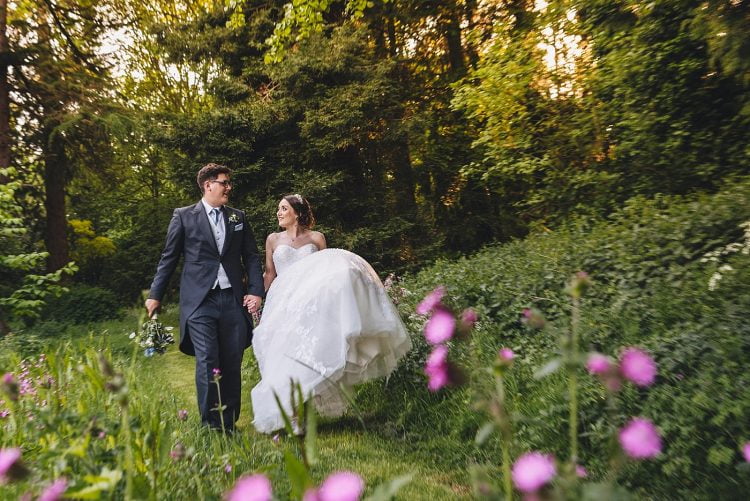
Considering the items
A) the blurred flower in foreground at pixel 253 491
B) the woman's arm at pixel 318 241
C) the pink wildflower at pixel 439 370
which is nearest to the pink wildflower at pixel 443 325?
the pink wildflower at pixel 439 370

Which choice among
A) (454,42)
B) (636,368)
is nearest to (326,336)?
(636,368)

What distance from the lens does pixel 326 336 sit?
13.7 feet

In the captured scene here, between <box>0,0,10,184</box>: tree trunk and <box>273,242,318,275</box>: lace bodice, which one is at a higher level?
<box>0,0,10,184</box>: tree trunk

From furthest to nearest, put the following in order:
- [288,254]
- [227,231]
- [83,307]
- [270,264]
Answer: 1. [83,307]
2. [270,264]
3. [288,254]
4. [227,231]

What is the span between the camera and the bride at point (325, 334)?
Result: 4.10 metres

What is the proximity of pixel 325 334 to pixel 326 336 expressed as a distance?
0.06 feet

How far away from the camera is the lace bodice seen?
5297 mm

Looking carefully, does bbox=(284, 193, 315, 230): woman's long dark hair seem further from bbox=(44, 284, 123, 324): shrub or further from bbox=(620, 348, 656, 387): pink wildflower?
bbox=(44, 284, 123, 324): shrub

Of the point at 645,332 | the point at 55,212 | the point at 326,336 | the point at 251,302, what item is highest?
the point at 55,212

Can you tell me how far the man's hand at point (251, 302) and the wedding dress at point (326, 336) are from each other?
0.16 m

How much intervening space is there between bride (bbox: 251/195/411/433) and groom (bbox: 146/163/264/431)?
23 cm

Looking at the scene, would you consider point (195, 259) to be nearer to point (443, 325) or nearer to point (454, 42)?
point (443, 325)

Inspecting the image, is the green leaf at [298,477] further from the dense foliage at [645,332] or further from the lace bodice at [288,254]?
the lace bodice at [288,254]

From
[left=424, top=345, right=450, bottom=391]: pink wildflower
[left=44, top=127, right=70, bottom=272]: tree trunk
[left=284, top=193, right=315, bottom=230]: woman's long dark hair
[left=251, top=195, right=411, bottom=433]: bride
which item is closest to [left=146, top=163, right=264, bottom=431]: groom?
[left=251, top=195, right=411, bottom=433]: bride
